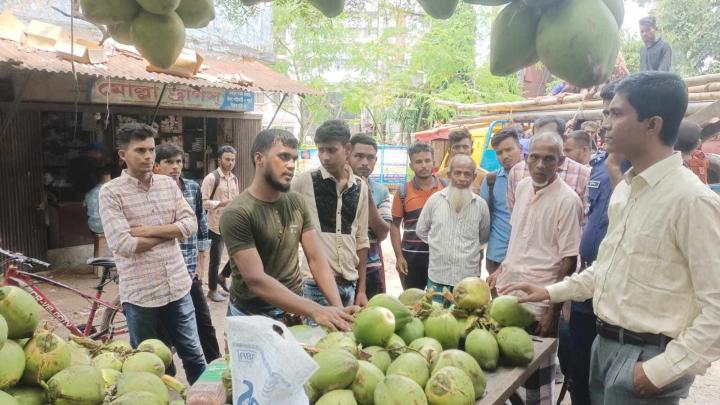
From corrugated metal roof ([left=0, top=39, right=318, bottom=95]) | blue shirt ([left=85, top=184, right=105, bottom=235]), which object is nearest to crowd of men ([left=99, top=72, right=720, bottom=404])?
corrugated metal roof ([left=0, top=39, right=318, bottom=95])

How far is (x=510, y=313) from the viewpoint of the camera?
2338mm

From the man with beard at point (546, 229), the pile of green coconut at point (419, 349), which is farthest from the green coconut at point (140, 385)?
the man with beard at point (546, 229)

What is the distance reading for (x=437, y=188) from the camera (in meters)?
4.27

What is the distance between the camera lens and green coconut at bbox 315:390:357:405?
161cm

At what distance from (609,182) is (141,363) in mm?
2627

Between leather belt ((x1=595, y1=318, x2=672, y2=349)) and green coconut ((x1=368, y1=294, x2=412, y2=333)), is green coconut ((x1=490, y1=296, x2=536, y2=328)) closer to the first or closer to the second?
leather belt ((x1=595, y1=318, x2=672, y2=349))

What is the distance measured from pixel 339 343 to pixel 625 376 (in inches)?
41.5

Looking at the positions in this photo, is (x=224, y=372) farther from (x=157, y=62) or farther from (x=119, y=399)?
(x=157, y=62)

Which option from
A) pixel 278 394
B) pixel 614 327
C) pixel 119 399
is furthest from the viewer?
pixel 614 327

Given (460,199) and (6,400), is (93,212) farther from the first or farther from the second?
(6,400)

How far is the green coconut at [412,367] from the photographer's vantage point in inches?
71.0

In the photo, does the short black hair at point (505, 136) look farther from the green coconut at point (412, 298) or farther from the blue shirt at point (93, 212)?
the blue shirt at point (93, 212)

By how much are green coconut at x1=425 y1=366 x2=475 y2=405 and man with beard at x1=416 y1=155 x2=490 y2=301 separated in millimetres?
2014

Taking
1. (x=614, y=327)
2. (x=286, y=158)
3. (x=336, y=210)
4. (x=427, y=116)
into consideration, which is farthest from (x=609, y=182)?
(x=427, y=116)
